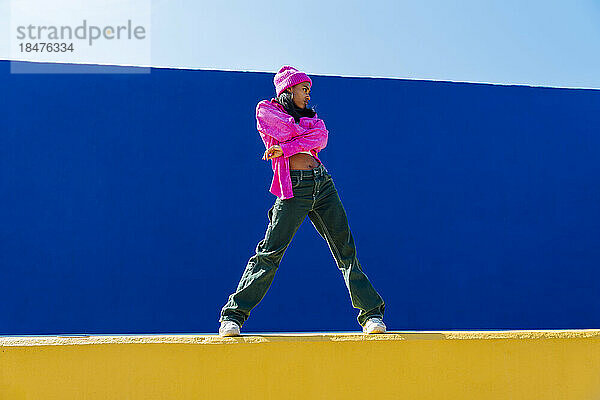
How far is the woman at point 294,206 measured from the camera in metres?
2.51

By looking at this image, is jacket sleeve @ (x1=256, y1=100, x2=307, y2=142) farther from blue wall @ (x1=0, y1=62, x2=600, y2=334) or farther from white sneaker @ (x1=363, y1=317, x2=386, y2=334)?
blue wall @ (x1=0, y1=62, x2=600, y2=334)

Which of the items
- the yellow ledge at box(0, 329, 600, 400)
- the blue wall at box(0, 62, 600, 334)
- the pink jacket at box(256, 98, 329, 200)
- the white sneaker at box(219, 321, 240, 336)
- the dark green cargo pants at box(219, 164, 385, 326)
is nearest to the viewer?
the yellow ledge at box(0, 329, 600, 400)

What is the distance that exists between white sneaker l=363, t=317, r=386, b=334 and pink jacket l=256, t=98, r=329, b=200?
65 cm

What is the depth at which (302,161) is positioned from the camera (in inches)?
105

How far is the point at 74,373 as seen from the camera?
2064 millimetres

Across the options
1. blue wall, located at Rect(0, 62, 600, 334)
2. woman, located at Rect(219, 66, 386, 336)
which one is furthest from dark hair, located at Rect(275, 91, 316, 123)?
blue wall, located at Rect(0, 62, 600, 334)

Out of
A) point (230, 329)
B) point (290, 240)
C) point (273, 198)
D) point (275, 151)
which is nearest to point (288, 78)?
point (275, 151)

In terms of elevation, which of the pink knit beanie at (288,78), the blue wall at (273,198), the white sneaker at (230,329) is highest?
the blue wall at (273,198)

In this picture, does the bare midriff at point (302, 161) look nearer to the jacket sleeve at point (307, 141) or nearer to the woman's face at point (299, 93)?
the jacket sleeve at point (307, 141)

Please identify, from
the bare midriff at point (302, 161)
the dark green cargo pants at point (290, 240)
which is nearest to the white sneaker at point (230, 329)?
the dark green cargo pants at point (290, 240)

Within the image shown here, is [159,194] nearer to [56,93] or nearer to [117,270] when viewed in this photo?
[117,270]

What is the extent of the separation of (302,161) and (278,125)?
0.65 feet

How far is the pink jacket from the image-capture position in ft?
8.52

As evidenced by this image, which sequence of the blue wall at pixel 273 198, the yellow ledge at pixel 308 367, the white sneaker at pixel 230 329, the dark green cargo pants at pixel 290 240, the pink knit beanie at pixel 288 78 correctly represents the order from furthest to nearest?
the blue wall at pixel 273 198
the pink knit beanie at pixel 288 78
the dark green cargo pants at pixel 290 240
the white sneaker at pixel 230 329
the yellow ledge at pixel 308 367
